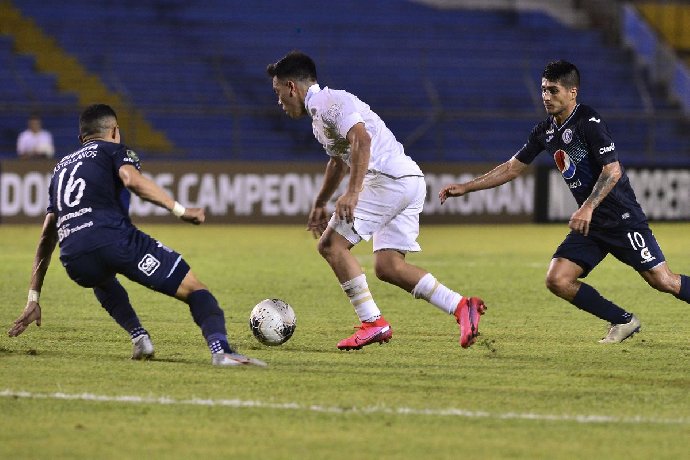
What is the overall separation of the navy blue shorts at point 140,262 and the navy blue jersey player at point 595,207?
2.27m

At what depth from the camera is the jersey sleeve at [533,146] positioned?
953 cm

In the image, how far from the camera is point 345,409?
21.5 ft

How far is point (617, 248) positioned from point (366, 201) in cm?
178

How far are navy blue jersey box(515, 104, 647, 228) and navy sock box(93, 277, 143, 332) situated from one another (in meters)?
3.09

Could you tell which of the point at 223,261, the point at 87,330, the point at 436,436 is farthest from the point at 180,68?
the point at 436,436

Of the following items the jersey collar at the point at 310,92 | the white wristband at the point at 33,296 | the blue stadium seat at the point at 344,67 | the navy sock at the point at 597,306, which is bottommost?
the navy sock at the point at 597,306

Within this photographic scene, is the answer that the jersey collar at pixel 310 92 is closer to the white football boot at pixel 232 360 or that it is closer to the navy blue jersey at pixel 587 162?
the navy blue jersey at pixel 587 162

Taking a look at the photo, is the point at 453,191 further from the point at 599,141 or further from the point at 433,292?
the point at 599,141

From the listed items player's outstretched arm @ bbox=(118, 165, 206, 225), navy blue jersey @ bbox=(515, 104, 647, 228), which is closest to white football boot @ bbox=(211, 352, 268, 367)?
player's outstretched arm @ bbox=(118, 165, 206, 225)

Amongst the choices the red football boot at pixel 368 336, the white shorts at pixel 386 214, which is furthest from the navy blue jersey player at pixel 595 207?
the red football boot at pixel 368 336

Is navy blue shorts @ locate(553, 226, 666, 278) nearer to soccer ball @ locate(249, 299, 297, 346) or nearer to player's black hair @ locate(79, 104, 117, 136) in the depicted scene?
soccer ball @ locate(249, 299, 297, 346)

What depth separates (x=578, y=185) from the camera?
9352 mm

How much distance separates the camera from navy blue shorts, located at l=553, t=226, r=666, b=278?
9.28 m

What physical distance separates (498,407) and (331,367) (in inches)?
64.7
